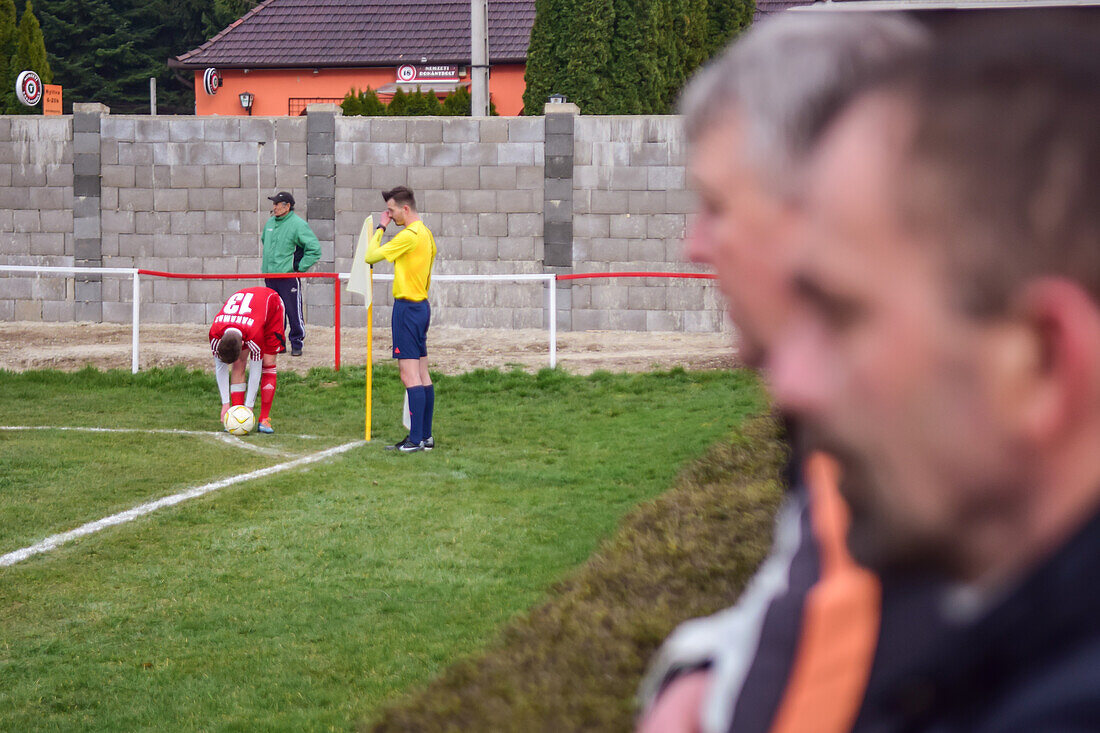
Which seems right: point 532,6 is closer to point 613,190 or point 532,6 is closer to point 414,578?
point 613,190

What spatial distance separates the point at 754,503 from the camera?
15.1ft

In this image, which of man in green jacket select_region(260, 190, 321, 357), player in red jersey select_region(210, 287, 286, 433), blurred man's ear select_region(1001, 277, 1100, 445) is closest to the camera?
blurred man's ear select_region(1001, 277, 1100, 445)

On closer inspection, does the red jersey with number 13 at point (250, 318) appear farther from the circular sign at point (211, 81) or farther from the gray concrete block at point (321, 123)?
the circular sign at point (211, 81)

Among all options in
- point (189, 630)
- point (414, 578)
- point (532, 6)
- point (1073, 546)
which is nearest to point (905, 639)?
point (1073, 546)

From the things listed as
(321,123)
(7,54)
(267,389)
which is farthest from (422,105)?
(7,54)

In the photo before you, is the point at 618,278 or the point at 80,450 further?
the point at 618,278

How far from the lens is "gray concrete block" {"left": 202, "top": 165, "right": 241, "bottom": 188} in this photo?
1638 cm

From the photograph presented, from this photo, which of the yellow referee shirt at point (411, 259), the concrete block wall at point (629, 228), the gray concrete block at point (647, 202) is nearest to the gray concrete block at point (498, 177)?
the concrete block wall at point (629, 228)

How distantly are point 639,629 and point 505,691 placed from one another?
1.68ft

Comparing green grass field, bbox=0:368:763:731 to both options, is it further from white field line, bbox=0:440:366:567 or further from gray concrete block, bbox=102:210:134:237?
gray concrete block, bbox=102:210:134:237

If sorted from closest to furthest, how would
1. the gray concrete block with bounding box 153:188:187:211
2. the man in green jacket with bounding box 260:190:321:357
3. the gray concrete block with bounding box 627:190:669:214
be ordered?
the man in green jacket with bounding box 260:190:321:357 → the gray concrete block with bounding box 627:190:669:214 → the gray concrete block with bounding box 153:188:187:211

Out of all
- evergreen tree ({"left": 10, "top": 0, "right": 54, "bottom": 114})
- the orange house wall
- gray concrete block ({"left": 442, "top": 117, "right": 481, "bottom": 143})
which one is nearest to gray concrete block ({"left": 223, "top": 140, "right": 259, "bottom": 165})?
gray concrete block ({"left": 442, "top": 117, "right": 481, "bottom": 143})

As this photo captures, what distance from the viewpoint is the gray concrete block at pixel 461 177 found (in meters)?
16.0

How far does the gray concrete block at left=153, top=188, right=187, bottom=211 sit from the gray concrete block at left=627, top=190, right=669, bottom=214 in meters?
6.19
